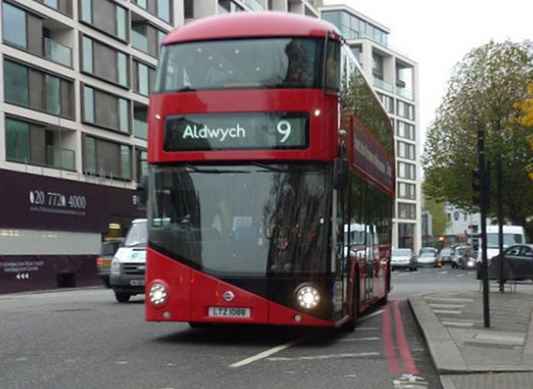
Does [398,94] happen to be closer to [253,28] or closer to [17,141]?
[17,141]

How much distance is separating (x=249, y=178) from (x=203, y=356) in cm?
228

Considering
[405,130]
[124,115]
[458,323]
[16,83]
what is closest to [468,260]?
[124,115]

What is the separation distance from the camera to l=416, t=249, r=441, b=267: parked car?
7069 centimetres

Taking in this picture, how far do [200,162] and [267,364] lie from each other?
287 centimetres

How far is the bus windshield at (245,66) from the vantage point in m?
11.7

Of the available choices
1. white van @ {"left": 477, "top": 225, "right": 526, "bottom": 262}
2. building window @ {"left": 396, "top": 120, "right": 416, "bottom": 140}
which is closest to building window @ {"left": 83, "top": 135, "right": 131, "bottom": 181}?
white van @ {"left": 477, "top": 225, "right": 526, "bottom": 262}

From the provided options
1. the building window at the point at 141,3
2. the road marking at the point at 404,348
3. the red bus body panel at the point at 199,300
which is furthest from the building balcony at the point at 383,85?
the red bus body panel at the point at 199,300

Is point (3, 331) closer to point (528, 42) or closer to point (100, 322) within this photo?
point (100, 322)

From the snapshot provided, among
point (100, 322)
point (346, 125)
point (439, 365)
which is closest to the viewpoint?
point (439, 365)

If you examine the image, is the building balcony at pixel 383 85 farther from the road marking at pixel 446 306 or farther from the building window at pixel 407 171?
the road marking at pixel 446 306

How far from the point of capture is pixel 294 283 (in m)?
11.5

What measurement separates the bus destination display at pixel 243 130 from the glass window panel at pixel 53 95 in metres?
31.0

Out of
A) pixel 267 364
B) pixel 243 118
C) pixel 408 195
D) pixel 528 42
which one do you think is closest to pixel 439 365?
pixel 267 364

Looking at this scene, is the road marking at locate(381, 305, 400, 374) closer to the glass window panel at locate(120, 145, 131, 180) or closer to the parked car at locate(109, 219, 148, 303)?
the parked car at locate(109, 219, 148, 303)
